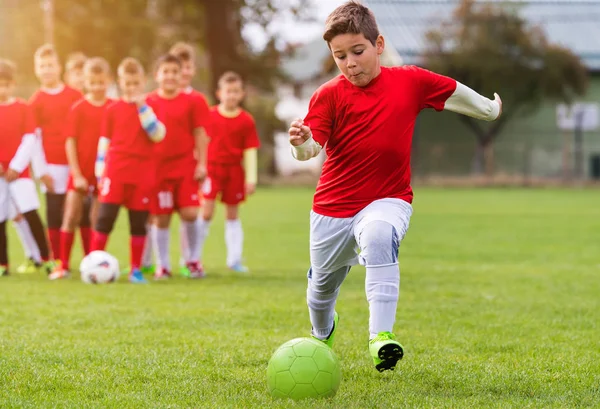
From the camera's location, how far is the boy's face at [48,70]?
975 centimetres

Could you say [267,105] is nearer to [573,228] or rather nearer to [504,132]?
[504,132]

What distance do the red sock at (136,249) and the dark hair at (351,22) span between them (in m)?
4.83

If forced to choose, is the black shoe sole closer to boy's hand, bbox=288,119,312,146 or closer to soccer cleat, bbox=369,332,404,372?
soccer cleat, bbox=369,332,404,372

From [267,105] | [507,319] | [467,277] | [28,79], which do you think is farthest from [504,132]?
[507,319]

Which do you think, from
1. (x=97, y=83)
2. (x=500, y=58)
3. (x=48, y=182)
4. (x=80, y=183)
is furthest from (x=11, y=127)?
(x=500, y=58)

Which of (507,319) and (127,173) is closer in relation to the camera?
(507,319)

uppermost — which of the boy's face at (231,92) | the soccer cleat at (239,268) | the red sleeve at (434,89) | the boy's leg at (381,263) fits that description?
the boy's face at (231,92)

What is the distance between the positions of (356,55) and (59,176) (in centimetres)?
581

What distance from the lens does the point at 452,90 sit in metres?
5.14

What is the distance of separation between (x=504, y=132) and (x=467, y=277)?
34.5m

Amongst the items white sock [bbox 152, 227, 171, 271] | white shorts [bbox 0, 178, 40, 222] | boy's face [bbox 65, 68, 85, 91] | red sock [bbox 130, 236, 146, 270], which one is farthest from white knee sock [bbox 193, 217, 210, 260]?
boy's face [bbox 65, 68, 85, 91]

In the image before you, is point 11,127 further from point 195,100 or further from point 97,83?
point 195,100

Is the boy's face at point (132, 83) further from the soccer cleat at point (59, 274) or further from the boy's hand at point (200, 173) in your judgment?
the soccer cleat at point (59, 274)

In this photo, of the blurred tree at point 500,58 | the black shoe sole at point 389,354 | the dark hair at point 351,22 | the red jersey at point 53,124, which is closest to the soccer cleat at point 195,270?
the red jersey at point 53,124
